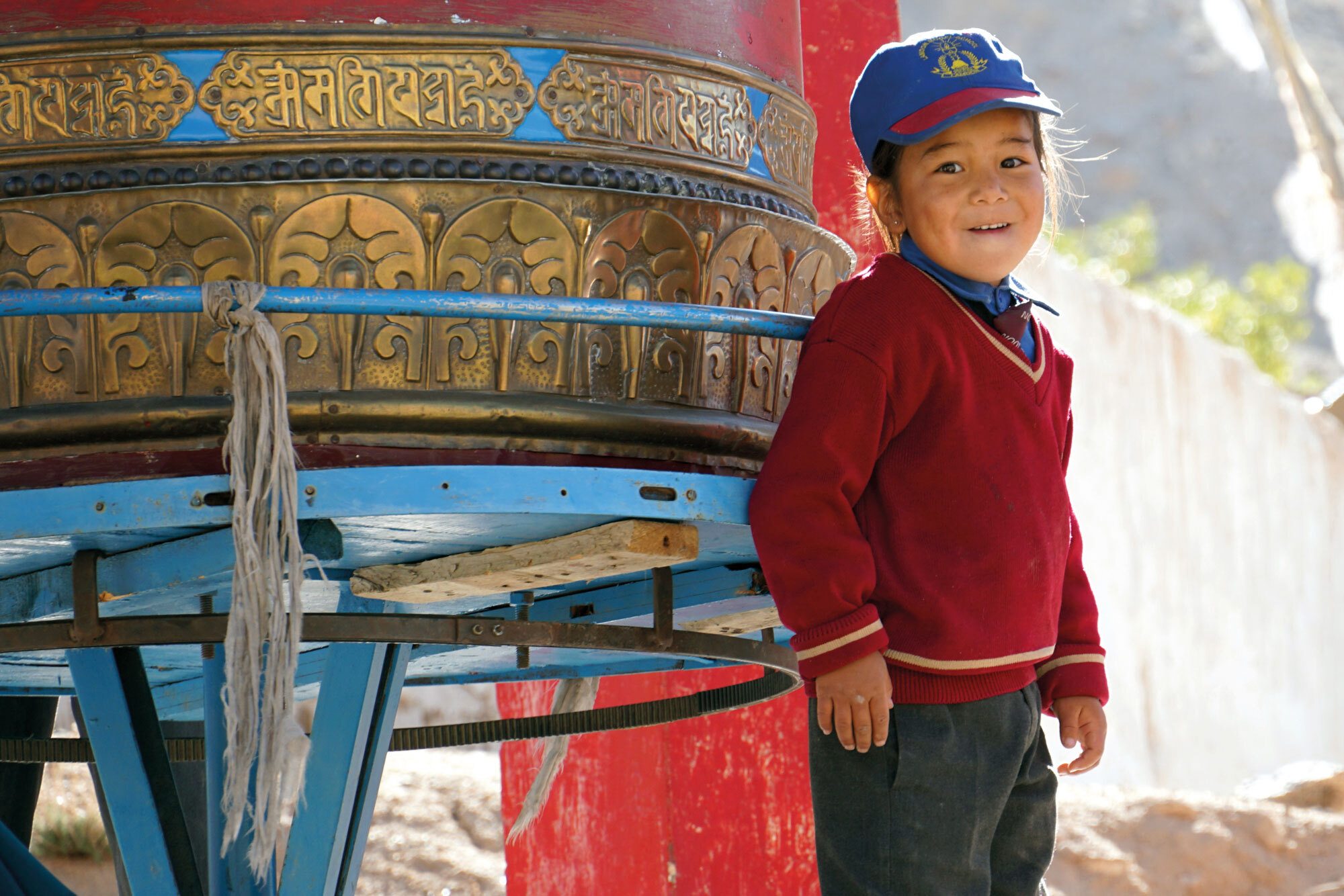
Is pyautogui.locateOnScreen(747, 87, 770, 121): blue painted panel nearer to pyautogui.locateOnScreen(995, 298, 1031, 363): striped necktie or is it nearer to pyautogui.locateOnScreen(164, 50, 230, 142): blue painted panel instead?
pyautogui.locateOnScreen(995, 298, 1031, 363): striped necktie

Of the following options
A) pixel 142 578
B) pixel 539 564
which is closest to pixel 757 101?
pixel 539 564

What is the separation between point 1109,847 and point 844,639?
623 cm

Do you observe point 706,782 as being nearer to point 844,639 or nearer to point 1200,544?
point 844,639

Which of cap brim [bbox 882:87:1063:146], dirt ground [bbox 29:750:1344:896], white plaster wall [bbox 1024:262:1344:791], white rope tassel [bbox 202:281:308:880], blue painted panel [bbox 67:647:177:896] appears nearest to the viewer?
white rope tassel [bbox 202:281:308:880]

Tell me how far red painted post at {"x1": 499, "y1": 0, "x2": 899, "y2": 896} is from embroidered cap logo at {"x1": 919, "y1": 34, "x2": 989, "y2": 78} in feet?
7.12

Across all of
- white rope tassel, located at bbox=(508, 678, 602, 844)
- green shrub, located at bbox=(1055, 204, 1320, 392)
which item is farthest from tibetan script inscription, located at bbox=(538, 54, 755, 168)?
green shrub, located at bbox=(1055, 204, 1320, 392)

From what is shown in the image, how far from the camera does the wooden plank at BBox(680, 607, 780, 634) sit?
9.35ft

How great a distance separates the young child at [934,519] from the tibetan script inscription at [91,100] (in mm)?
873

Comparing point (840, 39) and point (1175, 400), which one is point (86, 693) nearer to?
point (840, 39)

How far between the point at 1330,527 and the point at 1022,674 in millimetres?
17157

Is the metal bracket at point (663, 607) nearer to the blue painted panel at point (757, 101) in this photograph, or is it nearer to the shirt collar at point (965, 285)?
the shirt collar at point (965, 285)

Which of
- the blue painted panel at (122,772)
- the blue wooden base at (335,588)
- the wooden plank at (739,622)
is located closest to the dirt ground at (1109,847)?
the blue wooden base at (335,588)

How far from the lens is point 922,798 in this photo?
6.77ft

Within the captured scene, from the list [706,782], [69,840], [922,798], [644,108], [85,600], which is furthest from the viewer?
[69,840]
